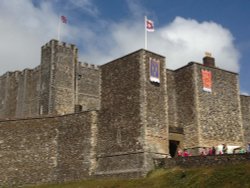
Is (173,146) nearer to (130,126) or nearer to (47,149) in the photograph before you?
(130,126)

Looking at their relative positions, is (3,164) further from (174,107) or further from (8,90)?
(8,90)

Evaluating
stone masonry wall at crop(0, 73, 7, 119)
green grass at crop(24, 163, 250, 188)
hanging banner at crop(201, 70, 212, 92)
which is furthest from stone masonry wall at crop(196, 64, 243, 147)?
stone masonry wall at crop(0, 73, 7, 119)

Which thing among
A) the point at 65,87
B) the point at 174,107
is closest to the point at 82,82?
the point at 65,87

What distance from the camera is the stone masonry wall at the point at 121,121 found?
3300cm

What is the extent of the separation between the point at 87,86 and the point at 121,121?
2098cm

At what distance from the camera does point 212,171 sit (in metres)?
27.7

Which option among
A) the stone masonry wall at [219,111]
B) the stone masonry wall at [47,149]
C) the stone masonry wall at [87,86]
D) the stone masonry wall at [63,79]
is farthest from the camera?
the stone masonry wall at [87,86]

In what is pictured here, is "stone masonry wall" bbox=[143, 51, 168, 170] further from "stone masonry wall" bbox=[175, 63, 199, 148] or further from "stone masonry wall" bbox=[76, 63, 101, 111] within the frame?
"stone masonry wall" bbox=[76, 63, 101, 111]

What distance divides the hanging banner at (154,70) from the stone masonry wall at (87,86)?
62.3 feet

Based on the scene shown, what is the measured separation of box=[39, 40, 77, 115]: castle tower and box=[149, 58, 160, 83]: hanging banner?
1868 centimetres

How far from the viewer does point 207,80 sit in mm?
37812

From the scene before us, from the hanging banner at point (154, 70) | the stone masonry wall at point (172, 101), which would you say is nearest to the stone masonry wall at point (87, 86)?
the stone masonry wall at point (172, 101)

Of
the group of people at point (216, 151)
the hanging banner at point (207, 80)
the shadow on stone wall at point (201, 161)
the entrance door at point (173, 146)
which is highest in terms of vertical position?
the hanging banner at point (207, 80)

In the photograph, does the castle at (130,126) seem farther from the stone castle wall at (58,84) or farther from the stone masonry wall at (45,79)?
the stone masonry wall at (45,79)
